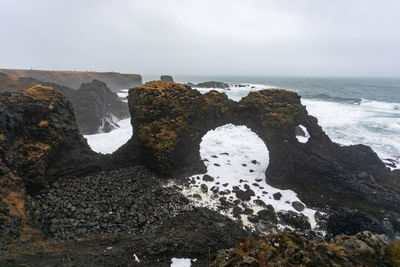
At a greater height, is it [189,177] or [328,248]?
[328,248]

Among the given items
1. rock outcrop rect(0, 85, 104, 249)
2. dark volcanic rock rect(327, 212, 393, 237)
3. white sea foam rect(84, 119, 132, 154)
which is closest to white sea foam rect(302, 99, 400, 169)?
dark volcanic rock rect(327, 212, 393, 237)

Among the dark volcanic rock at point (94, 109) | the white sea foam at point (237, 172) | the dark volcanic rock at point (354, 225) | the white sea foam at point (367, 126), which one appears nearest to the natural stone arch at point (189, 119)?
the white sea foam at point (237, 172)

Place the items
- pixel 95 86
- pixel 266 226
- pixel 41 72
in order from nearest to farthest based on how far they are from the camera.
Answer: pixel 266 226
pixel 95 86
pixel 41 72

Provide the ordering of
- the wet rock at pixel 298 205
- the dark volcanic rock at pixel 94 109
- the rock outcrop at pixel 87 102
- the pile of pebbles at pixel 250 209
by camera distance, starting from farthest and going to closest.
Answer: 1. the dark volcanic rock at pixel 94 109
2. the rock outcrop at pixel 87 102
3. the wet rock at pixel 298 205
4. the pile of pebbles at pixel 250 209

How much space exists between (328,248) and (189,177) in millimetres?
12165

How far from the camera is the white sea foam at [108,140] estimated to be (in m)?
22.9

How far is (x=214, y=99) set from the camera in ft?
58.8

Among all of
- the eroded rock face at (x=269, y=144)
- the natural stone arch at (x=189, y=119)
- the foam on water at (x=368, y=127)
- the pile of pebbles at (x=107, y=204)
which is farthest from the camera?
the foam on water at (x=368, y=127)

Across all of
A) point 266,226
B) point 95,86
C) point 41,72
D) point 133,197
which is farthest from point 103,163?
point 41,72

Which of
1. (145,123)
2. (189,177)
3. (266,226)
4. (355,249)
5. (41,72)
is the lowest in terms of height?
(266,226)

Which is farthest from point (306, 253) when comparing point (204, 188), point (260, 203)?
point (204, 188)

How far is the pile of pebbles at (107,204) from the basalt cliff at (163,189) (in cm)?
6

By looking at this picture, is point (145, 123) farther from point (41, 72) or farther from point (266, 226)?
point (41, 72)

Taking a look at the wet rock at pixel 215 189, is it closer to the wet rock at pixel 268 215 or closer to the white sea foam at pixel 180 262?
the wet rock at pixel 268 215
